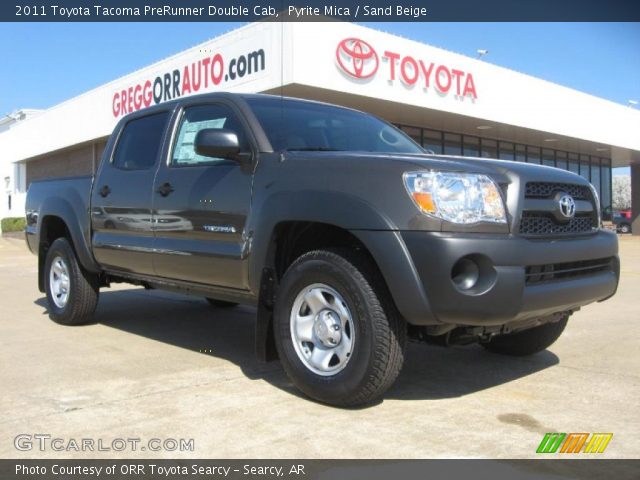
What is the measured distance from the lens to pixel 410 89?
54.0 ft

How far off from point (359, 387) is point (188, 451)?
978 millimetres

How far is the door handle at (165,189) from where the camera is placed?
4.80 metres

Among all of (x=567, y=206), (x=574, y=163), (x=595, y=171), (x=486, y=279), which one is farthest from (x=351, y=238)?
(x=595, y=171)

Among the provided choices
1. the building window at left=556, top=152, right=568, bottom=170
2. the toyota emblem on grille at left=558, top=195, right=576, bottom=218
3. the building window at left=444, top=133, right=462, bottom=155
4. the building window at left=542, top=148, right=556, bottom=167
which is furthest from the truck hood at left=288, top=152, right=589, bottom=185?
the building window at left=556, top=152, right=568, bottom=170

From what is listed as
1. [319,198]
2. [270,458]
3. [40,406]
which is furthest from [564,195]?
[40,406]

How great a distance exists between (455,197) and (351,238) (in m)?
0.72

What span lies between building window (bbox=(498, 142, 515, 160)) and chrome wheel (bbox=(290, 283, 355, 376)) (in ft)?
69.9

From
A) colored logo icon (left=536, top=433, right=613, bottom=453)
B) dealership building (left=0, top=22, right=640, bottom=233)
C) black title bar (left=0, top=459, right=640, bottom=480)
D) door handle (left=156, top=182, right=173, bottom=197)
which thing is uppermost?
dealership building (left=0, top=22, right=640, bottom=233)

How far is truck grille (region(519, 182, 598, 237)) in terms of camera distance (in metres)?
3.58

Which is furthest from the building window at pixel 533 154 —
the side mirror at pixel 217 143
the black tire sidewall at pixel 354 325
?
the black tire sidewall at pixel 354 325

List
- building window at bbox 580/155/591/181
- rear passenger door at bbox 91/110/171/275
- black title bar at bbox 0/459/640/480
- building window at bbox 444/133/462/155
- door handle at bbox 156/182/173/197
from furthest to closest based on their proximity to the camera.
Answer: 1. building window at bbox 580/155/591/181
2. building window at bbox 444/133/462/155
3. rear passenger door at bbox 91/110/171/275
4. door handle at bbox 156/182/173/197
5. black title bar at bbox 0/459/640/480

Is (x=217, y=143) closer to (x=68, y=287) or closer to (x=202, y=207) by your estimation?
(x=202, y=207)

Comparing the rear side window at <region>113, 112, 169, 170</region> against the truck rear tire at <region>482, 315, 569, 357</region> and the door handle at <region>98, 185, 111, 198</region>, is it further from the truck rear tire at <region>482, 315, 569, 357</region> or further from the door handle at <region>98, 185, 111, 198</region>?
the truck rear tire at <region>482, 315, 569, 357</region>

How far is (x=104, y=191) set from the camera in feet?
18.4
